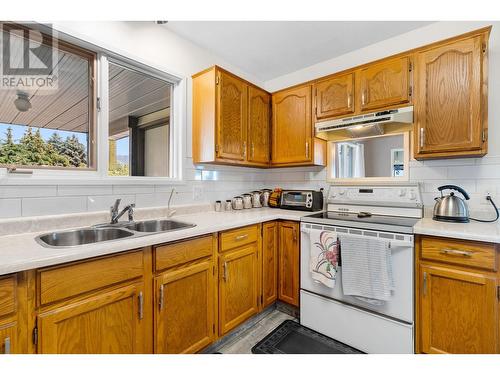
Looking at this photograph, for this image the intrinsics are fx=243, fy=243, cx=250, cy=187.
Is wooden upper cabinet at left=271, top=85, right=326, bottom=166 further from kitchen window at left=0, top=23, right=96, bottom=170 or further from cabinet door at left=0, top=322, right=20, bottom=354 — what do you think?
cabinet door at left=0, top=322, right=20, bottom=354

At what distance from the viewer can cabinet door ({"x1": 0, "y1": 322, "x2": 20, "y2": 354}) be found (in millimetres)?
875

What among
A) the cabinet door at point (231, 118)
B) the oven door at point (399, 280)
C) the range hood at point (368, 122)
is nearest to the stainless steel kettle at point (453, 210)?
the oven door at point (399, 280)

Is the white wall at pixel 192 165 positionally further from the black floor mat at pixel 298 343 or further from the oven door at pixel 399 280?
the black floor mat at pixel 298 343

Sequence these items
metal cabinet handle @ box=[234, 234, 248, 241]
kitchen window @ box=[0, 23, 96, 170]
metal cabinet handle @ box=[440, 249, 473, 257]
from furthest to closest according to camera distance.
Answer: metal cabinet handle @ box=[234, 234, 248, 241] < kitchen window @ box=[0, 23, 96, 170] < metal cabinet handle @ box=[440, 249, 473, 257]

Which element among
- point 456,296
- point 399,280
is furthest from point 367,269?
point 456,296

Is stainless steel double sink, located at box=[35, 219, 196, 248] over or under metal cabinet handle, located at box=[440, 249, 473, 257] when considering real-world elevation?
over

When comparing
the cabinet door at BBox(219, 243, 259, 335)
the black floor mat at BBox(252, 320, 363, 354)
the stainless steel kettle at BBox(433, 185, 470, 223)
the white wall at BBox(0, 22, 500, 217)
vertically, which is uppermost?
the white wall at BBox(0, 22, 500, 217)

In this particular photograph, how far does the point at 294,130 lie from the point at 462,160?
55.6 inches

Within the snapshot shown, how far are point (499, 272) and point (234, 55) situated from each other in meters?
2.67

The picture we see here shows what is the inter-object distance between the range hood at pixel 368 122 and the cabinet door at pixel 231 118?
740 millimetres

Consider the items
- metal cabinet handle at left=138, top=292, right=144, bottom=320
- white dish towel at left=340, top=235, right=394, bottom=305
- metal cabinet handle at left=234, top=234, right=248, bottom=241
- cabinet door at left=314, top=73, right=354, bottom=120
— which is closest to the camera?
metal cabinet handle at left=138, top=292, right=144, bottom=320

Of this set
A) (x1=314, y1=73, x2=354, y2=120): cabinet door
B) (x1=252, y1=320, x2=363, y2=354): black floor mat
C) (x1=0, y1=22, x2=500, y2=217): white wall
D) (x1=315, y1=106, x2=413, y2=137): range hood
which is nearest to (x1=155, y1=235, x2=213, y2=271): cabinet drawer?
(x1=0, y1=22, x2=500, y2=217): white wall

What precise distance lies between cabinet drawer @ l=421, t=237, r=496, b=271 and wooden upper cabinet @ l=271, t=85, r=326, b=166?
1.22 metres

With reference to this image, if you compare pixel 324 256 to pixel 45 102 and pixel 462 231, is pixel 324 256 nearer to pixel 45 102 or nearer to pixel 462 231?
pixel 462 231
